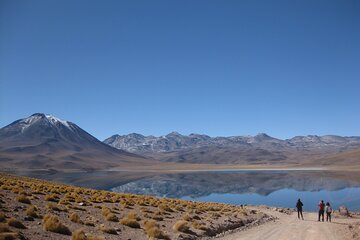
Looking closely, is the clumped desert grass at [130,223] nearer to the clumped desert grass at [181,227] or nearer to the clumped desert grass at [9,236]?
the clumped desert grass at [181,227]

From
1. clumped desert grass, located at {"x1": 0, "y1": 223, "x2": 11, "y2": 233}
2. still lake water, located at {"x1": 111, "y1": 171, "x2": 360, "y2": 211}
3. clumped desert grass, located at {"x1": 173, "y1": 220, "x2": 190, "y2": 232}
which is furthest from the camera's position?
still lake water, located at {"x1": 111, "y1": 171, "x2": 360, "y2": 211}

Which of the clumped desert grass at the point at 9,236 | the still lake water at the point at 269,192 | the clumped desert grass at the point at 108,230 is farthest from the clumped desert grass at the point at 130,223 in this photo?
the still lake water at the point at 269,192

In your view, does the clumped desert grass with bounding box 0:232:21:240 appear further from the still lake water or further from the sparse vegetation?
the still lake water

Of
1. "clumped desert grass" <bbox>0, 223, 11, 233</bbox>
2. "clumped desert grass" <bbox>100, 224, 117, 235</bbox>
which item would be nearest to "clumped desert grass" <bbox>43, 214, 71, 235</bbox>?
"clumped desert grass" <bbox>0, 223, 11, 233</bbox>

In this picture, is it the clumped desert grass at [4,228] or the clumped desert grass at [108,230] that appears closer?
the clumped desert grass at [4,228]

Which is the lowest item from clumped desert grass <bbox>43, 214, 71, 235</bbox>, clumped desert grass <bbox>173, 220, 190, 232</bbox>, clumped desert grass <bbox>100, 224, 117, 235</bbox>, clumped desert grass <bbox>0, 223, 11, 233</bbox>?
clumped desert grass <bbox>173, 220, 190, 232</bbox>

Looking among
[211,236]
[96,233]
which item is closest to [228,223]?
[211,236]

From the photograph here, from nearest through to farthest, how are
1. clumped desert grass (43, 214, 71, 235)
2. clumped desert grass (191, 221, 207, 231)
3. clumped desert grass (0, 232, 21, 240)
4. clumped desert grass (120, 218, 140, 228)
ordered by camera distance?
1. clumped desert grass (0, 232, 21, 240)
2. clumped desert grass (43, 214, 71, 235)
3. clumped desert grass (120, 218, 140, 228)
4. clumped desert grass (191, 221, 207, 231)

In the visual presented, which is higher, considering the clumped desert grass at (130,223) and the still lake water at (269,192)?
the clumped desert grass at (130,223)

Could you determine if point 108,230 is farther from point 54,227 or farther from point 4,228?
point 4,228

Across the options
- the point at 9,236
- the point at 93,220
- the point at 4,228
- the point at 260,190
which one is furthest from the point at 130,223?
the point at 260,190

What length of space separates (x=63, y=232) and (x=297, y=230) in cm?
1358

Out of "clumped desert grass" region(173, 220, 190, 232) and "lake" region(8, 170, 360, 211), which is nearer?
"clumped desert grass" region(173, 220, 190, 232)

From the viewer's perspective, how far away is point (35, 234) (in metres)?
13.8
